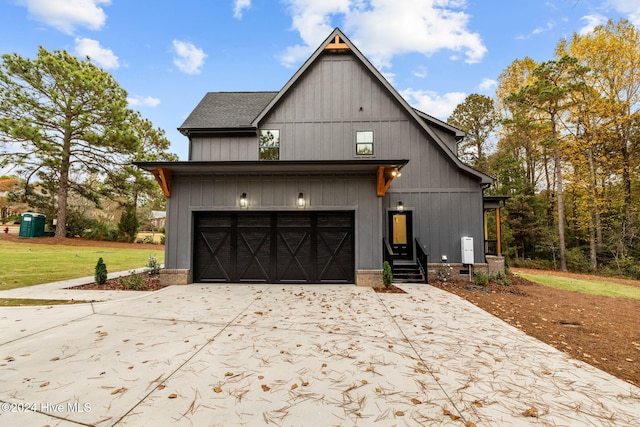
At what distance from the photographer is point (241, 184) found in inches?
344

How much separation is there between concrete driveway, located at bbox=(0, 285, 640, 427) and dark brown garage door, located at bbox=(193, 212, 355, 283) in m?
3.21

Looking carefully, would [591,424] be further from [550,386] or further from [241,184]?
[241,184]

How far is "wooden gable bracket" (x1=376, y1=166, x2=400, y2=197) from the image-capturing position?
796 cm

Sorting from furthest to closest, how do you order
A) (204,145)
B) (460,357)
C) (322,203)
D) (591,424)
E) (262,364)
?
(204,145) < (322,203) < (460,357) < (262,364) < (591,424)

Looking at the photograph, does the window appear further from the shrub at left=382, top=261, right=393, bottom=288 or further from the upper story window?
the shrub at left=382, top=261, right=393, bottom=288

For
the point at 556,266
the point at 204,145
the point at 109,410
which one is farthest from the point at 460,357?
the point at 556,266

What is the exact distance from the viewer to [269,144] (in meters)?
10.9

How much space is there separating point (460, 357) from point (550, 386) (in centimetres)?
94

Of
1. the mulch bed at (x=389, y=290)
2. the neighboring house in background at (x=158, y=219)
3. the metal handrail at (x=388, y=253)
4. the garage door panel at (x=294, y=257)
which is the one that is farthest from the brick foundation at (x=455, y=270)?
the neighboring house in background at (x=158, y=219)

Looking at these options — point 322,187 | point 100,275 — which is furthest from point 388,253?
point 100,275

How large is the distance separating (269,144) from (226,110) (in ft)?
10.6

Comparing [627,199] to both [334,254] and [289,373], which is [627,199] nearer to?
[334,254]

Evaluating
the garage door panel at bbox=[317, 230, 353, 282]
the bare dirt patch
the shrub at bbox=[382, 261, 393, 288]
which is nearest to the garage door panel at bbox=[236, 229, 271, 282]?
the garage door panel at bbox=[317, 230, 353, 282]

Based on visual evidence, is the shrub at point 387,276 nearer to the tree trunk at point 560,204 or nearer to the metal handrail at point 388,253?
the metal handrail at point 388,253
